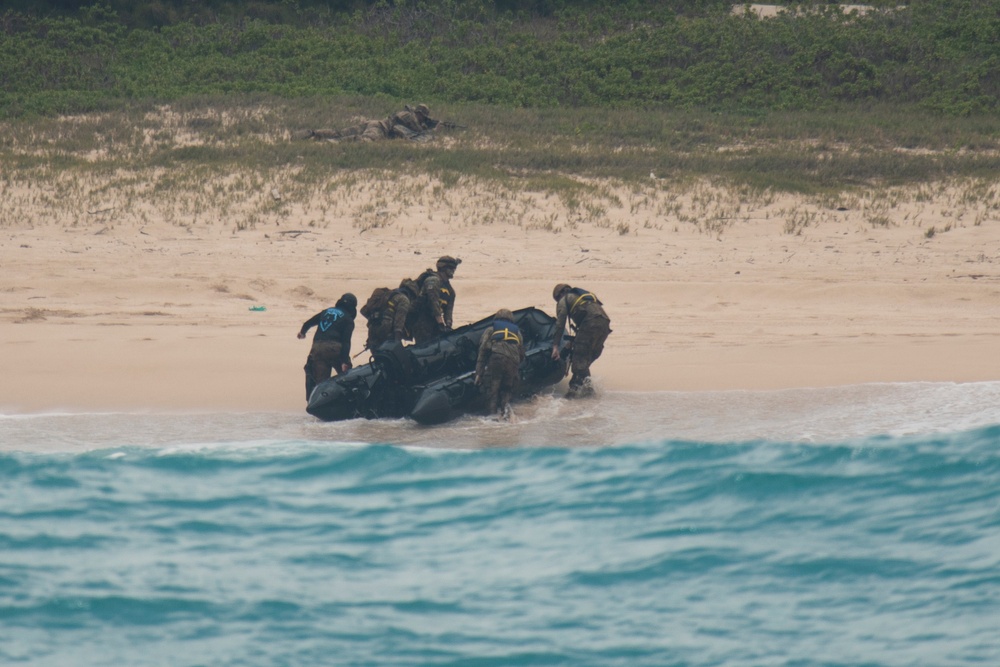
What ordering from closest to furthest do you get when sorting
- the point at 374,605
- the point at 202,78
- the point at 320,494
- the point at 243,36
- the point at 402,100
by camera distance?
the point at 374,605, the point at 320,494, the point at 402,100, the point at 202,78, the point at 243,36

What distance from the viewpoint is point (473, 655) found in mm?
7949

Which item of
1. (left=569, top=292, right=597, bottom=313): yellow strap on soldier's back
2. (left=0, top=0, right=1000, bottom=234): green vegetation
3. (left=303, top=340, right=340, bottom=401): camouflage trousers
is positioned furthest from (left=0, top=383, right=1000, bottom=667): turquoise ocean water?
(left=0, top=0, right=1000, bottom=234): green vegetation

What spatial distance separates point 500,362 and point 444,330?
1.47 metres

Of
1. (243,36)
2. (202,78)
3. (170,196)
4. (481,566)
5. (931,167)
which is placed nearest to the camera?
(481,566)

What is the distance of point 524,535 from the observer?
9.61 m

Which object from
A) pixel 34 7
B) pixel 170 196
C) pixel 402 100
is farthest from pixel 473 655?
pixel 34 7

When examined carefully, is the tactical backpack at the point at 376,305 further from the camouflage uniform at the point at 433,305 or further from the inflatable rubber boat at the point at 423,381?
the inflatable rubber boat at the point at 423,381

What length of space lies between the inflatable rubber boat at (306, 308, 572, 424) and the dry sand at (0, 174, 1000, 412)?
1.01 meters

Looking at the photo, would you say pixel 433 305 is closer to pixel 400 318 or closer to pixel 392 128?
pixel 400 318

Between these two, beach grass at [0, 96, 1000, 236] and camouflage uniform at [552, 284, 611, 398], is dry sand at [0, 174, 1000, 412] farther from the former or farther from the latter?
camouflage uniform at [552, 284, 611, 398]

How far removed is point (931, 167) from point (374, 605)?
16.6 metres

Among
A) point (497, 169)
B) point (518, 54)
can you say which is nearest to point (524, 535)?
point (497, 169)

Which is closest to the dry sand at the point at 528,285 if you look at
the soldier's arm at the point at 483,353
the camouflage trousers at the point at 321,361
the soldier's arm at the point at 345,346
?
the camouflage trousers at the point at 321,361

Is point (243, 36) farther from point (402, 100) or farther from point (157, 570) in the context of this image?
point (157, 570)
